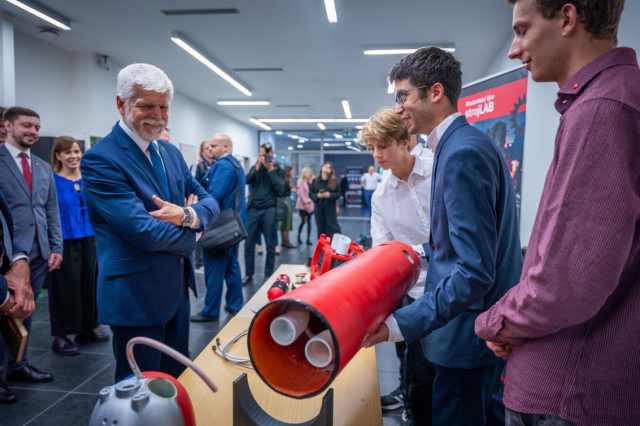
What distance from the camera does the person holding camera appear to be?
15.2ft

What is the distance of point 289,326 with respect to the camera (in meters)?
0.74

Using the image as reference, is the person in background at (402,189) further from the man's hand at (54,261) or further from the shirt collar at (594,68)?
the man's hand at (54,261)

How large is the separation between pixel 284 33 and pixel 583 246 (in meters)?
5.47

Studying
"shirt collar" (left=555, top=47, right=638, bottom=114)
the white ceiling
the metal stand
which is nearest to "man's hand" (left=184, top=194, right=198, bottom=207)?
the metal stand

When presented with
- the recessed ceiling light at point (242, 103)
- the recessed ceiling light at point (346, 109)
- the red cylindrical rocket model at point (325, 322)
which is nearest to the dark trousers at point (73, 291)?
the red cylindrical rocket model at point (325, 322)

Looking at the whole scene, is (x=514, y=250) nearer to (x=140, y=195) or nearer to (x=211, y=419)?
(x=211, y=419)

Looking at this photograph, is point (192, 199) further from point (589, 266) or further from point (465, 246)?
point (589, 266)

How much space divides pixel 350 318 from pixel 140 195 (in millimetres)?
1035

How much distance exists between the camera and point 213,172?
3.46 metres

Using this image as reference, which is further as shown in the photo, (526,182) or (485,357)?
(526,182)

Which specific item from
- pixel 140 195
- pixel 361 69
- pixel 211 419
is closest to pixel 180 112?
pixel 361 69

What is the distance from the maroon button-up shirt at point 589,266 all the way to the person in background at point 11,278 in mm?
1563

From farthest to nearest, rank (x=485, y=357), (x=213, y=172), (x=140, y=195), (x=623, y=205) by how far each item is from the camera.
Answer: (x=213, y=172) → (x=140, y=195) → (x=485, y=357) → (x=623, y=205)

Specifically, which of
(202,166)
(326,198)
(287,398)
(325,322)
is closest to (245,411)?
(287,398)
